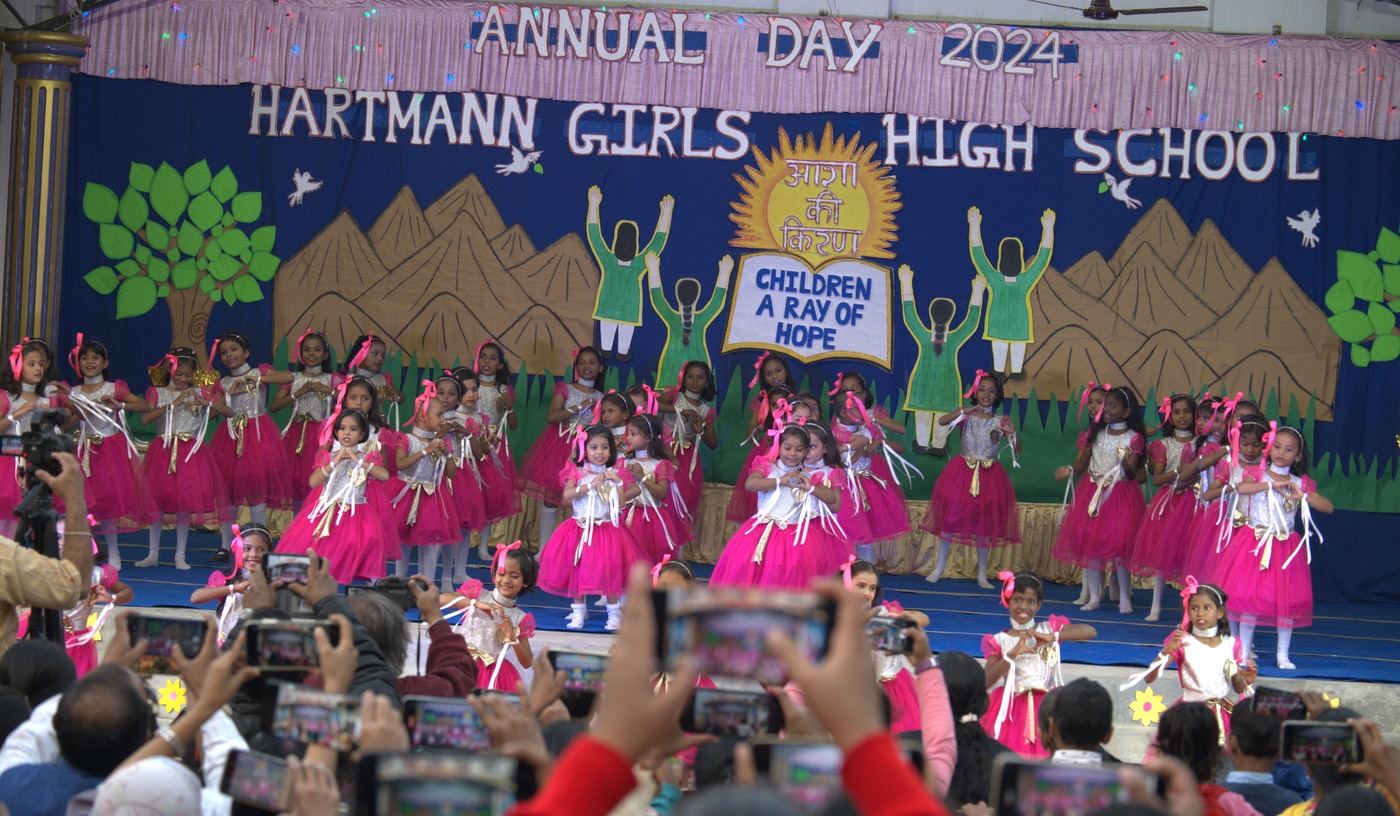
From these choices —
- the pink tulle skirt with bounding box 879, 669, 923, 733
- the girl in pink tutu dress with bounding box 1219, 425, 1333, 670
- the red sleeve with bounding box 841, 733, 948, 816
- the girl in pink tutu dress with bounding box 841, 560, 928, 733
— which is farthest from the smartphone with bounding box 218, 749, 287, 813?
the girl in pink tutu dress with bounding box 1219, 425, 1333, 670

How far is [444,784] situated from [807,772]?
1.46 feet

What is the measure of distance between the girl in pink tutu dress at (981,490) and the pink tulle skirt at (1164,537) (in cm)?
98

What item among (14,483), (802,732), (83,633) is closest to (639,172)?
(14,483)

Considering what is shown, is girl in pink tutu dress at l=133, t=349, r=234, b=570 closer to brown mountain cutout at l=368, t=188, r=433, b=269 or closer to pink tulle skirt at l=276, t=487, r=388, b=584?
pink tulle skirt at l=276, t=487, r=388, b=584

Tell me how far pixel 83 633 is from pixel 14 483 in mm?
2310

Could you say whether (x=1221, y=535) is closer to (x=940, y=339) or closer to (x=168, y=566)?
(x=940, y=339)

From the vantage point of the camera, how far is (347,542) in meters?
7.81

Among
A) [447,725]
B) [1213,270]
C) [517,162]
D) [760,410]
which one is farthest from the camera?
[517,162]

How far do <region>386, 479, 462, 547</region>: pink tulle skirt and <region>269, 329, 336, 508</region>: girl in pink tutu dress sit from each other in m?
1.21

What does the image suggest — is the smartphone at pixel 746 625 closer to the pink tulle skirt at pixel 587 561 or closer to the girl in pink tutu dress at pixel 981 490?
the pink tulle skirt at pixel 587 561

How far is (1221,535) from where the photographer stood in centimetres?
816

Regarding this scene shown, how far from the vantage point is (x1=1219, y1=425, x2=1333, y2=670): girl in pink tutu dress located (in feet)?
25.7

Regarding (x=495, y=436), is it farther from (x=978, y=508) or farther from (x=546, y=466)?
(x=978, y=508)

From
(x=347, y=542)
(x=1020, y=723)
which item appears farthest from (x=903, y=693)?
(x=347, y=542)
